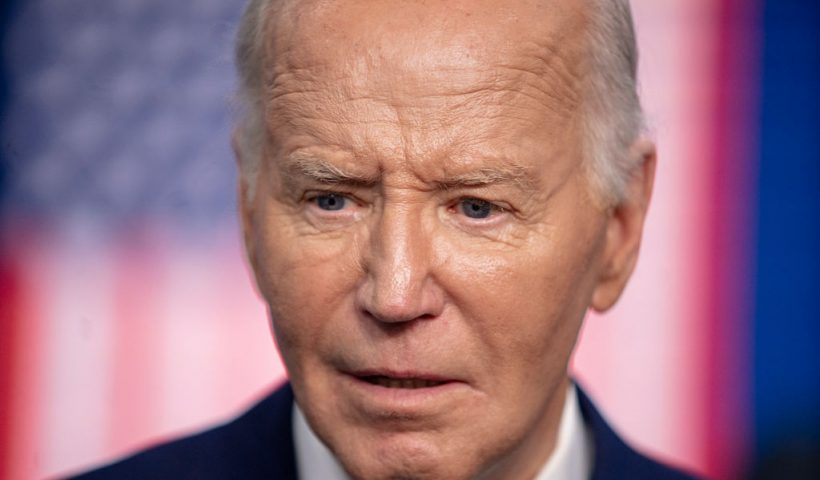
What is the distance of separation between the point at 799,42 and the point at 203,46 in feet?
6.79

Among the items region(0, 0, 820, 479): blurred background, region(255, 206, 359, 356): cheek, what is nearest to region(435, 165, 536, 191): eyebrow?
region(255, 206, 359, 356): cheek

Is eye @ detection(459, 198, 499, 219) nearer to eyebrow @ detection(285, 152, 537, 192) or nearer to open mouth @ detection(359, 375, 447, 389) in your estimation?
eyebrow @ detection(285, 152, 537, 192)

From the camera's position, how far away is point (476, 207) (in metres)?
2.33

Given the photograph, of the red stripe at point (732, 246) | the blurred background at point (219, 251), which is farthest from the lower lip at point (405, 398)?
the red stripe at point (732, 246)

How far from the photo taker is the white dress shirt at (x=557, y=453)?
2.61 meters

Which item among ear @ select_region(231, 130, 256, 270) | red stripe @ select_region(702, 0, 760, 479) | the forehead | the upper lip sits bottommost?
red stripe @ select_region(702, 0, 760, 479)

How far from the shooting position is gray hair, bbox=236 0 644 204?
8.17ft

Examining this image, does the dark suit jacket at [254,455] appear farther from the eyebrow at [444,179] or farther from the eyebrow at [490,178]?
the eyebrow at [490,178]

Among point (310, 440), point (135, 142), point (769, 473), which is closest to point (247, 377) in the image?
point (135, 142)

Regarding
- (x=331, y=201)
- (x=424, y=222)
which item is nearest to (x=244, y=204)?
(x=331, y=201)

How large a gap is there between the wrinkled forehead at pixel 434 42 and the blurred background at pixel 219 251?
1747mm

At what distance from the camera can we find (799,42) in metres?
4.12

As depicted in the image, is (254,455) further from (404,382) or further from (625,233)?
(625,233)

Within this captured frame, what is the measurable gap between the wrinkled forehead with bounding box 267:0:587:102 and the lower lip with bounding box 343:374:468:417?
1.87 ft
